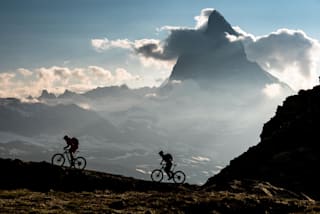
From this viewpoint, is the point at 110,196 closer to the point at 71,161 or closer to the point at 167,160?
the point at 71,161

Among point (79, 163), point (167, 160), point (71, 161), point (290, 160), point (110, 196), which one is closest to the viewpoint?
point (110, 196)

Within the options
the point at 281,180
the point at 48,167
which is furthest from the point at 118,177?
the point at 281,180

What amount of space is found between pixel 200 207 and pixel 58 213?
941 cm

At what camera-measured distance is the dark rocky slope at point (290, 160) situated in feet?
191

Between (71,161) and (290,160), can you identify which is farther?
(290,160)

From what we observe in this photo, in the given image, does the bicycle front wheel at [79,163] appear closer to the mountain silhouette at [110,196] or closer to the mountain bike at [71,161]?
the mountain bike at [71,161]

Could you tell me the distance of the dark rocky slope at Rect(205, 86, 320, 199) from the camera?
5809 centimetres

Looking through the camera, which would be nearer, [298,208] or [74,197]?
[298,208]

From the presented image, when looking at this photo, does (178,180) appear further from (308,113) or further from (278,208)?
(308,113)

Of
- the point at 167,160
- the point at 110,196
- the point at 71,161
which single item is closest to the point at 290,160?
the point at 167,160

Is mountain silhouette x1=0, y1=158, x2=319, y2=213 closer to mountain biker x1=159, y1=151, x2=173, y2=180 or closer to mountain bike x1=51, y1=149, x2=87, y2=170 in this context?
mountain bike x1=51, y1=149, x2=87, y2=170

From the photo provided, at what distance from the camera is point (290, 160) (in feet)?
204

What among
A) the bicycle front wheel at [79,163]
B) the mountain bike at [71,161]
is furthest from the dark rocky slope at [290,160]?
the mountain bike at [71,161]

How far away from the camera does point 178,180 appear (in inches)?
2119
